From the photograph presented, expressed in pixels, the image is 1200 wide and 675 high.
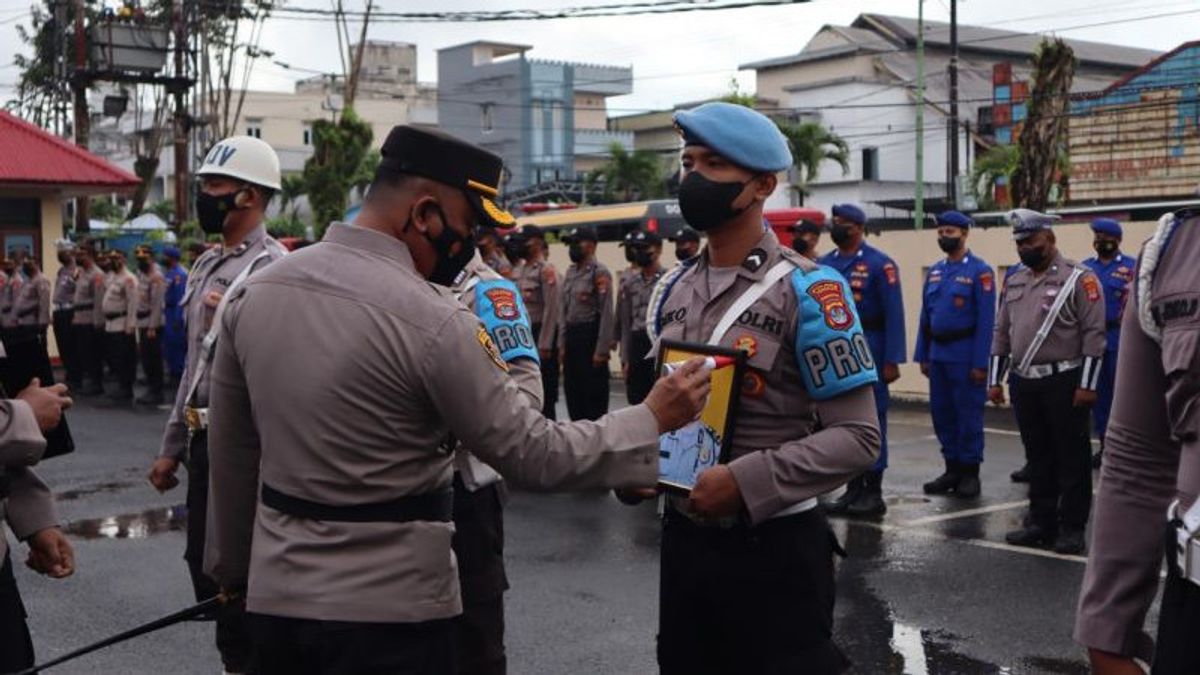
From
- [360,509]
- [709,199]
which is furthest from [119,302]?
[360,509]

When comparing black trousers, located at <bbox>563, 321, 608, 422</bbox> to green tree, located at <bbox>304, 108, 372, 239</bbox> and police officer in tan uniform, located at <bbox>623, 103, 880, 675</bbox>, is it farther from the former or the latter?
green tree, located at <bbox>304, 108, 372, 239</bbox>

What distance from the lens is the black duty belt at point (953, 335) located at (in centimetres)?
1042

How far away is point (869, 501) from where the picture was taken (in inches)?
378

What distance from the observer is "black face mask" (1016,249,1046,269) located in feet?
30.0

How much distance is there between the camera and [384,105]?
83812 millimetres

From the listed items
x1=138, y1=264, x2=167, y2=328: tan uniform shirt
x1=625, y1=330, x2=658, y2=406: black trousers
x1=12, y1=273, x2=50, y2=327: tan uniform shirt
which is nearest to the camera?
x1=625, y1=330, x2=658, y2=406: black trousers

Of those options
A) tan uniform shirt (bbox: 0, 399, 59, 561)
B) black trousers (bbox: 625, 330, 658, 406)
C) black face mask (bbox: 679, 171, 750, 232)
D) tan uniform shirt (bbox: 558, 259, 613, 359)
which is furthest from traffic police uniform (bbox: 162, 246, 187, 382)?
black face mask (bbox: 679, 171, 750, 232)

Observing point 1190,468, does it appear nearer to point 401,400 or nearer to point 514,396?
point 514,396

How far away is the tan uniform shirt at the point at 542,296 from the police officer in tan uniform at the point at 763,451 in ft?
32.6

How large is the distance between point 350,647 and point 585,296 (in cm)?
1107

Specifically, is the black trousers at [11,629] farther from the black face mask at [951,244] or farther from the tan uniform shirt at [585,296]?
Answer: the tan uniform shirt at [585,296]

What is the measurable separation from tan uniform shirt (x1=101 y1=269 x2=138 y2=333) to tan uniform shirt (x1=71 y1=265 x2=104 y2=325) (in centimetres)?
75

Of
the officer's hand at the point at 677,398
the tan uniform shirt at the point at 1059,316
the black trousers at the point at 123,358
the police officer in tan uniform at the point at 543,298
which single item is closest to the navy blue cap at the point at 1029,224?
the tan uniform shirt at the point at 1059,316

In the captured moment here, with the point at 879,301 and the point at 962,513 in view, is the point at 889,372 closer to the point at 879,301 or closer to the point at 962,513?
the point at 879,301
